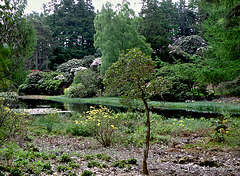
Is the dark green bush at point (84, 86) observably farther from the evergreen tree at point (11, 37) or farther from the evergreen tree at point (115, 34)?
the evergreen tree at point (11, 37)

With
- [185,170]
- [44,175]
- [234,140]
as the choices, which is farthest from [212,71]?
[44,175]

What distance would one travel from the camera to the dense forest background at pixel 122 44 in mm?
6408

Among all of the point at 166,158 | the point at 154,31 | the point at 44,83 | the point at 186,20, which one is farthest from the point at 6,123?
the point at 186,20

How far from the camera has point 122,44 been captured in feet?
70.1

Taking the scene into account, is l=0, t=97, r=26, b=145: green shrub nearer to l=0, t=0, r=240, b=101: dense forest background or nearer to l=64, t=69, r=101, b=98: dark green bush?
l=0, t=0, r=240, b=101: dense forest background

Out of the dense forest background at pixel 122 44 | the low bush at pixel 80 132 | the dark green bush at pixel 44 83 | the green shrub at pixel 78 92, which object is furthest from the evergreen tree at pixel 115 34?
the low bush at pixel 80 132

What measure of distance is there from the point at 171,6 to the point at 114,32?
2435cm

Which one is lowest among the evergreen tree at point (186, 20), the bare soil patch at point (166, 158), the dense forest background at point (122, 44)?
the bare soil patch at point (166, 158)

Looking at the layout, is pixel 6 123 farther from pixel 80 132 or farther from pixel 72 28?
pixel 72 28

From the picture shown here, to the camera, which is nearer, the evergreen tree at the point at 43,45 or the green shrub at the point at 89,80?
the green shrub at the point at 89,80

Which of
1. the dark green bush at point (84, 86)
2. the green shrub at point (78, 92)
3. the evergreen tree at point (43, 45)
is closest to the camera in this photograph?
the green shrub at point (78, 92)

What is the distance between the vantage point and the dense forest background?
6408mm

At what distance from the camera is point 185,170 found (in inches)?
132

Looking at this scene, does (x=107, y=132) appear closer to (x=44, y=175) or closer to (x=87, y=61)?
(x=44, y=175)
